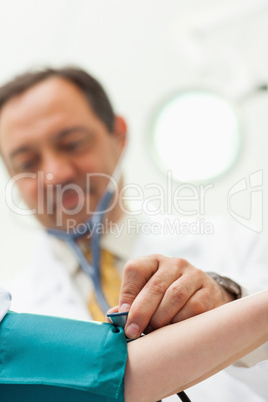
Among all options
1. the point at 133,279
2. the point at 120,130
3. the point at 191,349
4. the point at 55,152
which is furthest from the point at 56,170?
the point at 191,349

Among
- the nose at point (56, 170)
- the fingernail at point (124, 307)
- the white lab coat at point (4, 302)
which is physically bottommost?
the fingernail at point (124, 307)

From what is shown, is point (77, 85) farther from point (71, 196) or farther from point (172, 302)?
point (172, 302)

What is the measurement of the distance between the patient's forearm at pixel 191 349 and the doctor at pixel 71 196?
47cm

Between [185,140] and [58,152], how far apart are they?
606mm

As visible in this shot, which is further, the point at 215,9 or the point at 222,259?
the point at 215,9

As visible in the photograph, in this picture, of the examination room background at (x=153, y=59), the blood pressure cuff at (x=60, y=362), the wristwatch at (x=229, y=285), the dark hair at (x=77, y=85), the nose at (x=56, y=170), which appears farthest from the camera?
the examination room background at (x=153, y=59)

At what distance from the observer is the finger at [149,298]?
51cm

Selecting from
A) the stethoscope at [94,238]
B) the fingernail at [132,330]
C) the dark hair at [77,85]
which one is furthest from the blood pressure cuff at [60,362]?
the dark hair at [77,85]

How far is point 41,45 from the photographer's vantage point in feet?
6.08

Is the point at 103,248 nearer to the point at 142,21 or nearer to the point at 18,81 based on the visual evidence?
the point at 18,81

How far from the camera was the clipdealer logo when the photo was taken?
1366mm

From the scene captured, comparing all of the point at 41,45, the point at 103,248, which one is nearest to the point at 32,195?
the point at 103,248

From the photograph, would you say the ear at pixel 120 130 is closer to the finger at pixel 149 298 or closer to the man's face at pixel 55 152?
the man's face at pixel 55 152

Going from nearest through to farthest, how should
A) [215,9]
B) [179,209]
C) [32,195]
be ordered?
[32,195] < [179,209] < [215,9]
